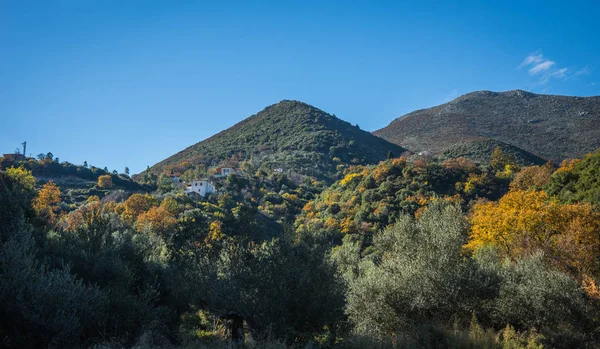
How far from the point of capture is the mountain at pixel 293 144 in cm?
9450

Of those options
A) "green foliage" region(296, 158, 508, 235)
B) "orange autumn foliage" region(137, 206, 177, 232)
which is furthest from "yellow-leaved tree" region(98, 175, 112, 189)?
"green foliage" region(296, 158, 508, 235)

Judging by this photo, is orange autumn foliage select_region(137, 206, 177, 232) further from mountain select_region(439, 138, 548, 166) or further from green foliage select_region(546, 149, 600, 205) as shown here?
mountain select_region(439, 138, 548, 166)

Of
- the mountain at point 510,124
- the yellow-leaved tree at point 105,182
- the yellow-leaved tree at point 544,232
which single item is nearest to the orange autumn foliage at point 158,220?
the yellow-leaved tree at point 105,182

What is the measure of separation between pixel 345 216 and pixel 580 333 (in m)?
37.4

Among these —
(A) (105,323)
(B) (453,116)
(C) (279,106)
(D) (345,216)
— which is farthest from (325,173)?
(A) (105,323)

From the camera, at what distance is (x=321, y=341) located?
1311 cm

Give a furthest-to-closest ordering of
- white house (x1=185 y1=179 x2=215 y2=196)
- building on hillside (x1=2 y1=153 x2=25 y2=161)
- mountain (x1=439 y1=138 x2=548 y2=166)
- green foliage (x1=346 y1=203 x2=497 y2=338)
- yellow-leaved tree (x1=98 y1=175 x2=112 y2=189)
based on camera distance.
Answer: mountain (x1=439 y1=138 x2=548 y2=166) < building on hillside (x1=2 y1=153 x2=25 y2=161) < yellow-leaved tree (x1=98 y1=175 x2=112 y2=189) < white house (x1=185 y1=179 x2=215 y2=196) < green foliage (x1=346 y1=203 x2=497 y2=338)

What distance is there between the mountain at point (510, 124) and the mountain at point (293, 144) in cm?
967

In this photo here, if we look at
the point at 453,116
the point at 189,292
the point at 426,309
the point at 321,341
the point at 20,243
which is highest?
the point at 453,116

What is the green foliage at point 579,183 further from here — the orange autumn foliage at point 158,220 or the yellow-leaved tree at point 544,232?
the orange autumn foliage at point 158,220

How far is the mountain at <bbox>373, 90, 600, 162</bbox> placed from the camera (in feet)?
260

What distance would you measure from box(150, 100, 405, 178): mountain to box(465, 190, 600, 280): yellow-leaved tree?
202 ft

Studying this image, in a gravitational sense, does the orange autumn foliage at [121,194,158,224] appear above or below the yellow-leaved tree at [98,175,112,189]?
below

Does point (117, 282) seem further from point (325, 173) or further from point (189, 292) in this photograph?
point (325, 173)
